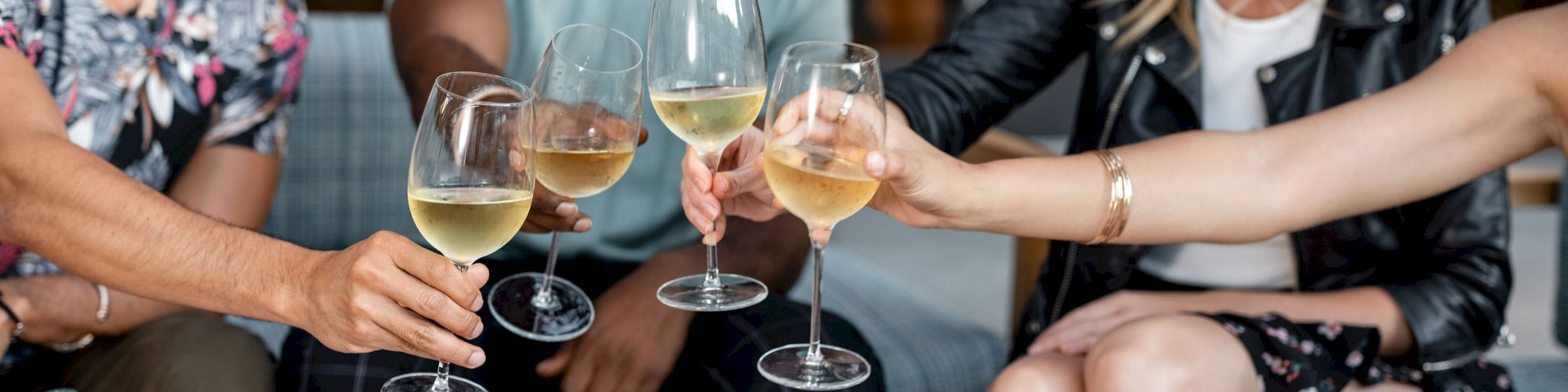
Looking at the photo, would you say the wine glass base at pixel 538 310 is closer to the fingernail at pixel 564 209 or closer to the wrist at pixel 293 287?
the fingernail at pixel 564 209

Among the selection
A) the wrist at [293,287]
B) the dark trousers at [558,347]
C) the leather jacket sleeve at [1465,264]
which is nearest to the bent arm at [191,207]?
the dark trousers at [558,347]

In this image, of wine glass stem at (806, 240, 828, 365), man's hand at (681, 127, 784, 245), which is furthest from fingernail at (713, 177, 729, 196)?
wine glass stem at (806, 240, 828, 365)

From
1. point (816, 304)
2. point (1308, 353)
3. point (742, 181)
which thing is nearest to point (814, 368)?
point (816, 304)

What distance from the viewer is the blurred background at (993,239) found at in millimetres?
1938

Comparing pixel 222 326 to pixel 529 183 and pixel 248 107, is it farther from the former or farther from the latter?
pixel 529 183

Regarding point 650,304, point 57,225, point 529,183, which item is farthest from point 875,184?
point 57,225

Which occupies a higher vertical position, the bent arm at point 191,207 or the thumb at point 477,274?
the thumb at point 477,274

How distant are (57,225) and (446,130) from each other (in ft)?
1.43

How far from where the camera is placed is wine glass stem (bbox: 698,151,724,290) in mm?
1104

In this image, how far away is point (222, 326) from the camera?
130cm

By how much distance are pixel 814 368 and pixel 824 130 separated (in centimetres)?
22

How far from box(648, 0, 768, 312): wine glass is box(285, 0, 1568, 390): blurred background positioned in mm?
743

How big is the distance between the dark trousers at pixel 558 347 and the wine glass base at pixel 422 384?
16cm

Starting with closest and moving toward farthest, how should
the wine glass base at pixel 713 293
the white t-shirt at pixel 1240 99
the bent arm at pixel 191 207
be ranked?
the wine glass base at pixel 713 293 < the bent arm at pixel 191 207 < the white t-shirt at pixel 1240 99
